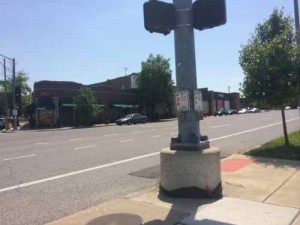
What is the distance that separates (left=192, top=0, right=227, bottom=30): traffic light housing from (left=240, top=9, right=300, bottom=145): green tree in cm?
662

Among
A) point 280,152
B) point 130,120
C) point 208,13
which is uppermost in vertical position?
point 208,13

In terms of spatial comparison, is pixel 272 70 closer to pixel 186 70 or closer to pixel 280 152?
pixel 280 152

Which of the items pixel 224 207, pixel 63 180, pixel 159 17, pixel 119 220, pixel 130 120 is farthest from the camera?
pixel 130 120

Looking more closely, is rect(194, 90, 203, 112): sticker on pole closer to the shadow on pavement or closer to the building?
the shadow on pavement

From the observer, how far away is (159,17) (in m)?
6.66

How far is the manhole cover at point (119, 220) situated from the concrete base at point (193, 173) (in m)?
1.21

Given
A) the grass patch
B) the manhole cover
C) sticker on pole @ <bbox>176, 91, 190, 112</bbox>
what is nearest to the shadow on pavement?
the grass patch

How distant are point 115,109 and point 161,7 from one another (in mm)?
51486

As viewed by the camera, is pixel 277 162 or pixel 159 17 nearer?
pixel 159 17

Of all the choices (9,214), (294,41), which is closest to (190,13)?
(9,214)

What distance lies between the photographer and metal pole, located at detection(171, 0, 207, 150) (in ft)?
22.6

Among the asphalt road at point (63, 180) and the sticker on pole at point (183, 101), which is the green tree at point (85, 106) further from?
the sticker on pole at point (183, 101)

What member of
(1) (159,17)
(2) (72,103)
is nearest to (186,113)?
(1) (159,17)

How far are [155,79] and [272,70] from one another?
48788 millimetres
